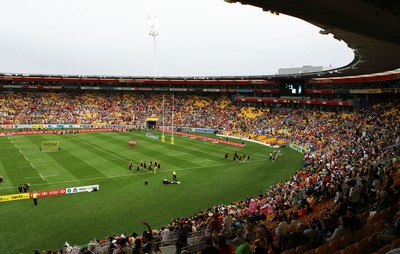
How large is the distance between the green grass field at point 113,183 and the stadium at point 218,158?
14 cm

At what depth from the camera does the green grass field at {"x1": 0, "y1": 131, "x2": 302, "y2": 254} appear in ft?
70.2

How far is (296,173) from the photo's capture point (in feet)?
102

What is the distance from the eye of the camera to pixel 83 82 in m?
86.5

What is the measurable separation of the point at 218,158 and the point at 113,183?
1574 centimetres

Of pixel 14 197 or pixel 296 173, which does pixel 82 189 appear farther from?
pixel 296 173

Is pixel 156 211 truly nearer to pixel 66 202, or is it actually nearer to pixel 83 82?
pixel 66 202

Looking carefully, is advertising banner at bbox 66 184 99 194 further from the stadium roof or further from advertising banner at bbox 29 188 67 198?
the stadium roof

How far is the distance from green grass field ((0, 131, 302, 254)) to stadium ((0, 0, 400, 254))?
0.14m

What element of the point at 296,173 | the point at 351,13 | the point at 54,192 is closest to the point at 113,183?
the point at 54,192

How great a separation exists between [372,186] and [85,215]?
57.2 feet

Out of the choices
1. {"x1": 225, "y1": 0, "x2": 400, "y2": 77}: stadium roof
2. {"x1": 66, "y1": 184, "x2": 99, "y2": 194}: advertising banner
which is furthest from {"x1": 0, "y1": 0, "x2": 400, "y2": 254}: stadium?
{"x1": 66, "y1": 184, "x2": 99, "y2": 194}: advertising banner

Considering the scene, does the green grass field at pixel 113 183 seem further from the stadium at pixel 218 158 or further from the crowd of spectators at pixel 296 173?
the crowd of spectators at pixel 296 173

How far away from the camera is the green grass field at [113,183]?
2141cm

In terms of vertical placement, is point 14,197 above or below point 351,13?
below
